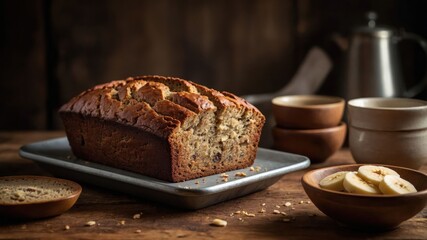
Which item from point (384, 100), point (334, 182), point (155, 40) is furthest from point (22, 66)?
point (334, 182)

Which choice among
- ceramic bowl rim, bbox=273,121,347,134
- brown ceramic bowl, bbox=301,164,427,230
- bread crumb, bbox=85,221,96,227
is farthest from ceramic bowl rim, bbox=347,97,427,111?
bread crumb, bbox=85,221,96,227

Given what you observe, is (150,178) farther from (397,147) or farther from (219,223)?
(397,147)

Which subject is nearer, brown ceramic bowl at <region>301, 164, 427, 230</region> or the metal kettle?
brown ceramic bowl at <region>301, 164, 427, 230</region>

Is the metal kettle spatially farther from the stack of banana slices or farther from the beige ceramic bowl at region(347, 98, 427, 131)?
the stack of banana slices

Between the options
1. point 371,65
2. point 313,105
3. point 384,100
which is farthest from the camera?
point 371,65

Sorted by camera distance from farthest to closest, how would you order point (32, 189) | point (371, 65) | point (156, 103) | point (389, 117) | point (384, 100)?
1. point (371, 65)
2. point (384, 100)
3. point (389, 117)
4. point (156, 103)
5. point (32, 189)

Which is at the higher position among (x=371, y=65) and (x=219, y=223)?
(x=371, y=65)

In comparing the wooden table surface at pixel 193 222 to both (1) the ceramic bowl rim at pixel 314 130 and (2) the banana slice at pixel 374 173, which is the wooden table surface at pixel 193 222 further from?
(1) the ceramic bowl rim at pixel 314 130
